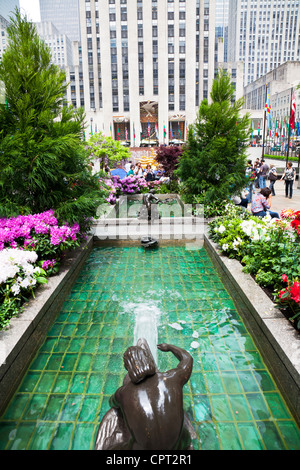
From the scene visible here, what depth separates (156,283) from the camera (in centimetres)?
624

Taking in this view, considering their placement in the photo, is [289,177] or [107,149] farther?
[107,149]

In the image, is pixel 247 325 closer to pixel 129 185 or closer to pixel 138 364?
pixel 138 364

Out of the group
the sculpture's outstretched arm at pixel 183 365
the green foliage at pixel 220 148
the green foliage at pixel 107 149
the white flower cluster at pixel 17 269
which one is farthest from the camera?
the green foliage at pixel 107 149

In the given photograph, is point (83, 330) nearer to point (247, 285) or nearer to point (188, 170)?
point (247, 285)

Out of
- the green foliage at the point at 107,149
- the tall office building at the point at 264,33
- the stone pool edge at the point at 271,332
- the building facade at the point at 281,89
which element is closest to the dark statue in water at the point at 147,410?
the stone pool edge at the point at 271,332

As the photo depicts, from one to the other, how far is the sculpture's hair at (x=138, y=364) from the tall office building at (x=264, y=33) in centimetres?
16503

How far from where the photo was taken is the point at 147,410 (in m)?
2.12

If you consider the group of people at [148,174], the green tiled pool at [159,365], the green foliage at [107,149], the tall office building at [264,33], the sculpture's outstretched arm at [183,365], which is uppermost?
the tall office building at [264,33]

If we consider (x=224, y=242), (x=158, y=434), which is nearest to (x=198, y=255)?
(x=224, y=242)

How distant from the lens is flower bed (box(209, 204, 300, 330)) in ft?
13.6

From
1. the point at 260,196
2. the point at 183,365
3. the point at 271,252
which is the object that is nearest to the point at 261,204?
the point at 260,196

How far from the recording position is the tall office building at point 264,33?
135000 mm

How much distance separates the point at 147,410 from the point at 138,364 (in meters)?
0.29

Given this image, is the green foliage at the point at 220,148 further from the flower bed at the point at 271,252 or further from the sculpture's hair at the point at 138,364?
the sculpture's hair at the point at 138,364
